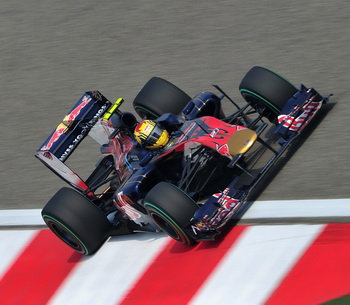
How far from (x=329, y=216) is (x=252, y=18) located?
12.5 ft

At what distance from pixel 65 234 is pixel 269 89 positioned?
2221mm

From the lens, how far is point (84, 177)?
755 cm

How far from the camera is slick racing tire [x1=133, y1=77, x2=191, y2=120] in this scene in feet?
23.3

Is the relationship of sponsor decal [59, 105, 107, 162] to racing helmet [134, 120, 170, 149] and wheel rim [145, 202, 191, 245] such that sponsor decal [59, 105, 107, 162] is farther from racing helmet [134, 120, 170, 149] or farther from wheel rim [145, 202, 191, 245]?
wheel rim [145, 202, 191, 245]

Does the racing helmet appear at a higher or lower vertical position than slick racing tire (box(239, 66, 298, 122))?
lower

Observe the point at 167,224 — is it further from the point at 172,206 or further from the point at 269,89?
the point at 269,89

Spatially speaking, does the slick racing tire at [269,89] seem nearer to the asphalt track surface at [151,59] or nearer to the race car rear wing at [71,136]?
Answer: the asphalt track surface at [151,59]

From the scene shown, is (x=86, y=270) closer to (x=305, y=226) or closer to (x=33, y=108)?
(x=305, y=226)

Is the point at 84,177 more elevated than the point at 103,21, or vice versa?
the point at 103,21

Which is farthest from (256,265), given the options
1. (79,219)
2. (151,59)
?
(151,59)

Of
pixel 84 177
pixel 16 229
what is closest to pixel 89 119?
pixel 84 177

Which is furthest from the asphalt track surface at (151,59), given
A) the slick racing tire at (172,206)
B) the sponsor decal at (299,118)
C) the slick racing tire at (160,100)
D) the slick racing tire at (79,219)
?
the slick racing tire at (79,219)

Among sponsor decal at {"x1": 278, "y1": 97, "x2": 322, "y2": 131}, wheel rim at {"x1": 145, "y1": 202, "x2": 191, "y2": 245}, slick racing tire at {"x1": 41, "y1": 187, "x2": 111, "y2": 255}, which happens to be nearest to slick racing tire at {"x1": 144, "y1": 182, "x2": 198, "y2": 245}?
wheel rim at {"x1": 145, "y1": 202, "x2": 191, "y2": 245}

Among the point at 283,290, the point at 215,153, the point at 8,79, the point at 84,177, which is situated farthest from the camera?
the point at 8,79
